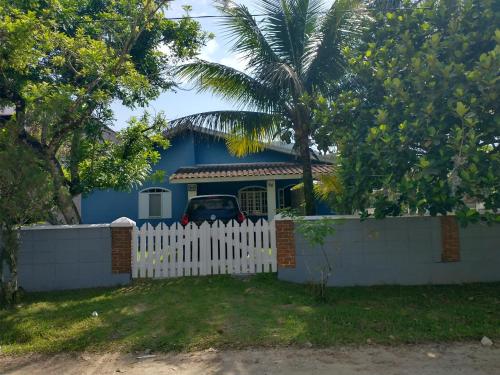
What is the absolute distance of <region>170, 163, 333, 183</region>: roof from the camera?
46.2 feet

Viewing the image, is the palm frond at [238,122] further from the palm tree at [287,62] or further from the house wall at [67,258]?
the house wall at [67,258]

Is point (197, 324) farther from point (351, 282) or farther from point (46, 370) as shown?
point (351, 282)

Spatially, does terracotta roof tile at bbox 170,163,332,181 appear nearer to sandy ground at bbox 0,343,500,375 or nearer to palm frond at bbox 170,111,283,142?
palm frond at bbox 170,111,283,142

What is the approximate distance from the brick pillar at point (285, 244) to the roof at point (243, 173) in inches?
224

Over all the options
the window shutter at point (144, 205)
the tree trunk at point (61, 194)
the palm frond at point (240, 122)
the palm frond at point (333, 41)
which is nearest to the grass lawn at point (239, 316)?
the tree trunk at point (61, 194)

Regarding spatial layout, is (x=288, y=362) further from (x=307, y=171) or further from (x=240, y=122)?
(x=240, y=122)

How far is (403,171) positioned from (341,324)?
2459mm

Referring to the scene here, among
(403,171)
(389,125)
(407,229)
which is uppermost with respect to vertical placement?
(389,125)

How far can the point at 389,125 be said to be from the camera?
21.7ft

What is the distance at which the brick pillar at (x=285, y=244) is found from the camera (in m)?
7.89

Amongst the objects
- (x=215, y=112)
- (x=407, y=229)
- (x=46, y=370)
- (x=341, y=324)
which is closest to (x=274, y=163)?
(x=215, y=112)

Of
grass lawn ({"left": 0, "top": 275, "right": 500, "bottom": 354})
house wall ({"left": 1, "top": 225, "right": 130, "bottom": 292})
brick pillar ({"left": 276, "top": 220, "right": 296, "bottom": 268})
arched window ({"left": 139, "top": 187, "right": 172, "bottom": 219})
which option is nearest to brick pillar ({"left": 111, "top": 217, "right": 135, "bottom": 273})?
house wall ({"left": 1, "top": 225, "right": 130, "bottom": 292})

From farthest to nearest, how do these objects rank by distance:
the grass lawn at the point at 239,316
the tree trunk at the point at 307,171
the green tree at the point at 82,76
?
the tree trunk at the point at 307,171 → the green tree at the point at 82,76 → the grass lawn at the point at 239,316

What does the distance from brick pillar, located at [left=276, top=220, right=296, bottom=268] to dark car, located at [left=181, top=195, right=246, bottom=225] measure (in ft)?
7.84
